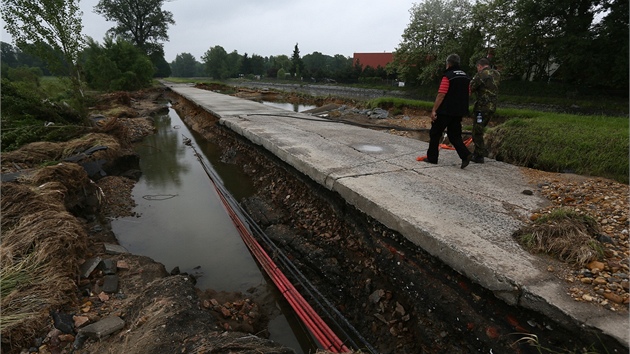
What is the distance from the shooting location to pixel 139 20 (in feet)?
153

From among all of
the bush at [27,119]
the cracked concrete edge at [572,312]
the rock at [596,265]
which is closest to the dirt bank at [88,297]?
the cracked concrete edge at [572,312]

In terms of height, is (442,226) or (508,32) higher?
(508,32)

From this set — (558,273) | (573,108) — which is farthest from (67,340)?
(573,108)

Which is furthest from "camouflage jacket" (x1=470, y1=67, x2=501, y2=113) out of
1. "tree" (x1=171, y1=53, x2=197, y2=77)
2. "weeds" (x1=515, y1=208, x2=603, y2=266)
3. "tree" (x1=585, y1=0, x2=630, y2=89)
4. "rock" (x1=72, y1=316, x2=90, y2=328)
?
"tree" (x1=171, y1=53, x2=197, y2=77)

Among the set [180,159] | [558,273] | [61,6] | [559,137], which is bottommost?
[180,159]

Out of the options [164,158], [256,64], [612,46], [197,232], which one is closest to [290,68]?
[256,64]

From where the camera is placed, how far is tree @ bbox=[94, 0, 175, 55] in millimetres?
44469

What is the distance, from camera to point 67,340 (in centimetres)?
225

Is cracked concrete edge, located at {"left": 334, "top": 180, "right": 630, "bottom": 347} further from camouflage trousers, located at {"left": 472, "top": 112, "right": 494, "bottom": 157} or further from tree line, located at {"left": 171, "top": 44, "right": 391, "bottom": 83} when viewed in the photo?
tree line, located at {"left": 171, "top": 44, "right": 391, "bottom": 83}

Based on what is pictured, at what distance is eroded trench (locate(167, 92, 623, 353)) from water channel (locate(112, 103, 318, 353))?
1.68ft

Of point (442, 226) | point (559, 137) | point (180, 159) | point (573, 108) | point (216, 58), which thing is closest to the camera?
point (442, 226)

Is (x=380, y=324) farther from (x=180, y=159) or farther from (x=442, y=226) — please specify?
(x=180, y=159)

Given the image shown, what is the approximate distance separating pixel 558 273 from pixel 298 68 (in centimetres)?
6439

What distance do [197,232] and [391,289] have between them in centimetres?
350
